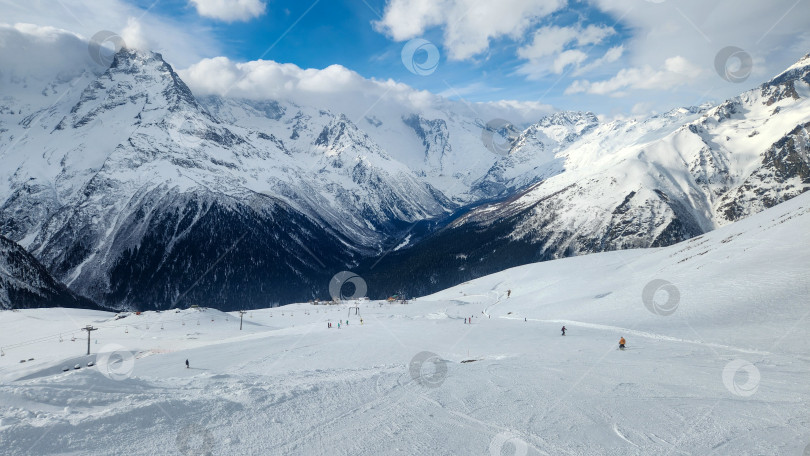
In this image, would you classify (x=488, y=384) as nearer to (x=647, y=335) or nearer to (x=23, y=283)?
(x=647, y=335)

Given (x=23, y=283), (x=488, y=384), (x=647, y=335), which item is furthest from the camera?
(x=23, y=283)

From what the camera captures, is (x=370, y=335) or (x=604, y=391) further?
(x=370, y=335)

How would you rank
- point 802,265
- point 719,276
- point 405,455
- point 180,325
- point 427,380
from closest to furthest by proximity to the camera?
point 405,455, point 427,380, point 802,265, point 719,276, point 180,325

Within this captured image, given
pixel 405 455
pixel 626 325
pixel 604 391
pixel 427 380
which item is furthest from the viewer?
pixel 626 325

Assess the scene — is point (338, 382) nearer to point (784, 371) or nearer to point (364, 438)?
point (364, 438)

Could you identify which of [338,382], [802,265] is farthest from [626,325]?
[338,382]

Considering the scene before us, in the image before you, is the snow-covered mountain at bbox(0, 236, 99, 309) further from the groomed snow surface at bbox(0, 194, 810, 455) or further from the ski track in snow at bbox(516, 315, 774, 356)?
the ski track in snow at bbox(516, 315, 774, 356)

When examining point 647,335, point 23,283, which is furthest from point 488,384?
point 23,283
